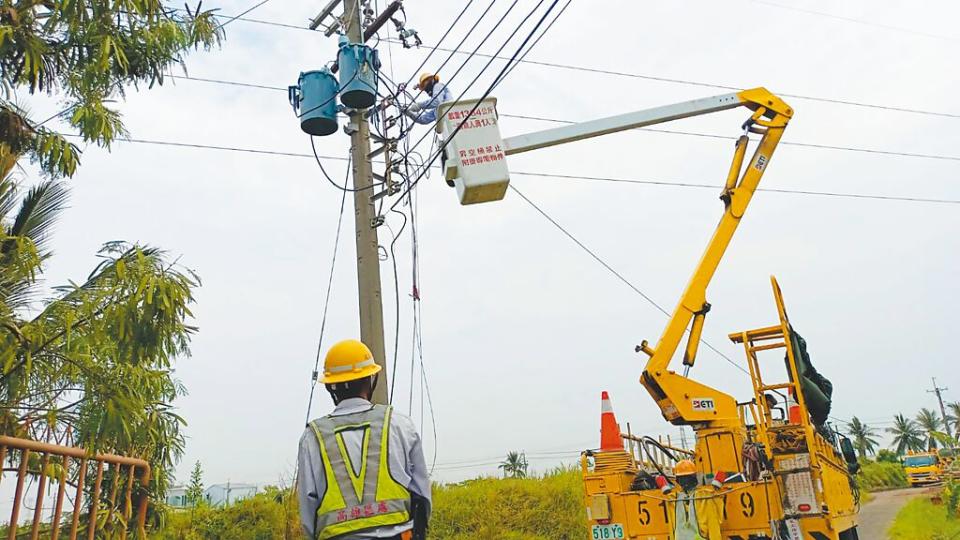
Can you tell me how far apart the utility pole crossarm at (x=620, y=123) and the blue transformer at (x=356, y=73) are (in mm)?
1555

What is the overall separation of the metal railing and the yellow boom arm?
5.20 m

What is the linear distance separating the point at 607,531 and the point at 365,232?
4.04 m

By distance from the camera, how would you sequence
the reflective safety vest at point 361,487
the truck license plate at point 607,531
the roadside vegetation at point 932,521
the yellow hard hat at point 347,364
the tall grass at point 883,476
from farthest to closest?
1. the tall grass at point 883,476
2. the roadside vegetation at point 932,521
3. the truck license plate at point 607,531
4. the yellow hard hat at point 347,364
5. the reflective safety vest at point 361,487

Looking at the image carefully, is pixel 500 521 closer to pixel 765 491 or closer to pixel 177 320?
pixel 765 491

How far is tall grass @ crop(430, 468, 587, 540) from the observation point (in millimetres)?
13414

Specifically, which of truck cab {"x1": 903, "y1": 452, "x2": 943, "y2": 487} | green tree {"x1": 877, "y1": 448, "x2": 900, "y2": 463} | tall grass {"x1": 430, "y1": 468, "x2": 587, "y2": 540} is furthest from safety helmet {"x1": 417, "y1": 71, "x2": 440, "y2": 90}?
green tree {"x1": 877, "y1": 448, "x2": 900, "y2": 463}

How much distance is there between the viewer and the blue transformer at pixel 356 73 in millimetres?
7680

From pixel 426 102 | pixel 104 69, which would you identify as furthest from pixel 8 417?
pixel 426 102

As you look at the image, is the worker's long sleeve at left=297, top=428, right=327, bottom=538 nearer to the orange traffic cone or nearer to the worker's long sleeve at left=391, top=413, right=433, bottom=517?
the worker's long sleeve at left=391, top=413, right=433, bottom=517

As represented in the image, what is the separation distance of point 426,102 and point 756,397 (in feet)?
16.2

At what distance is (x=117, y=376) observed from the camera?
4.28m

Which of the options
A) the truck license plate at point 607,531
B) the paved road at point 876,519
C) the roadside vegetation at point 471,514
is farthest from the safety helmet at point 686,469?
the paved road at point 876,519

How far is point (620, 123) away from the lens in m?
8.55

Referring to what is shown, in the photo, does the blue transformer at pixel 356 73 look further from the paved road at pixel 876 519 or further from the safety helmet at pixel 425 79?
the paved road at pixel 876 519
